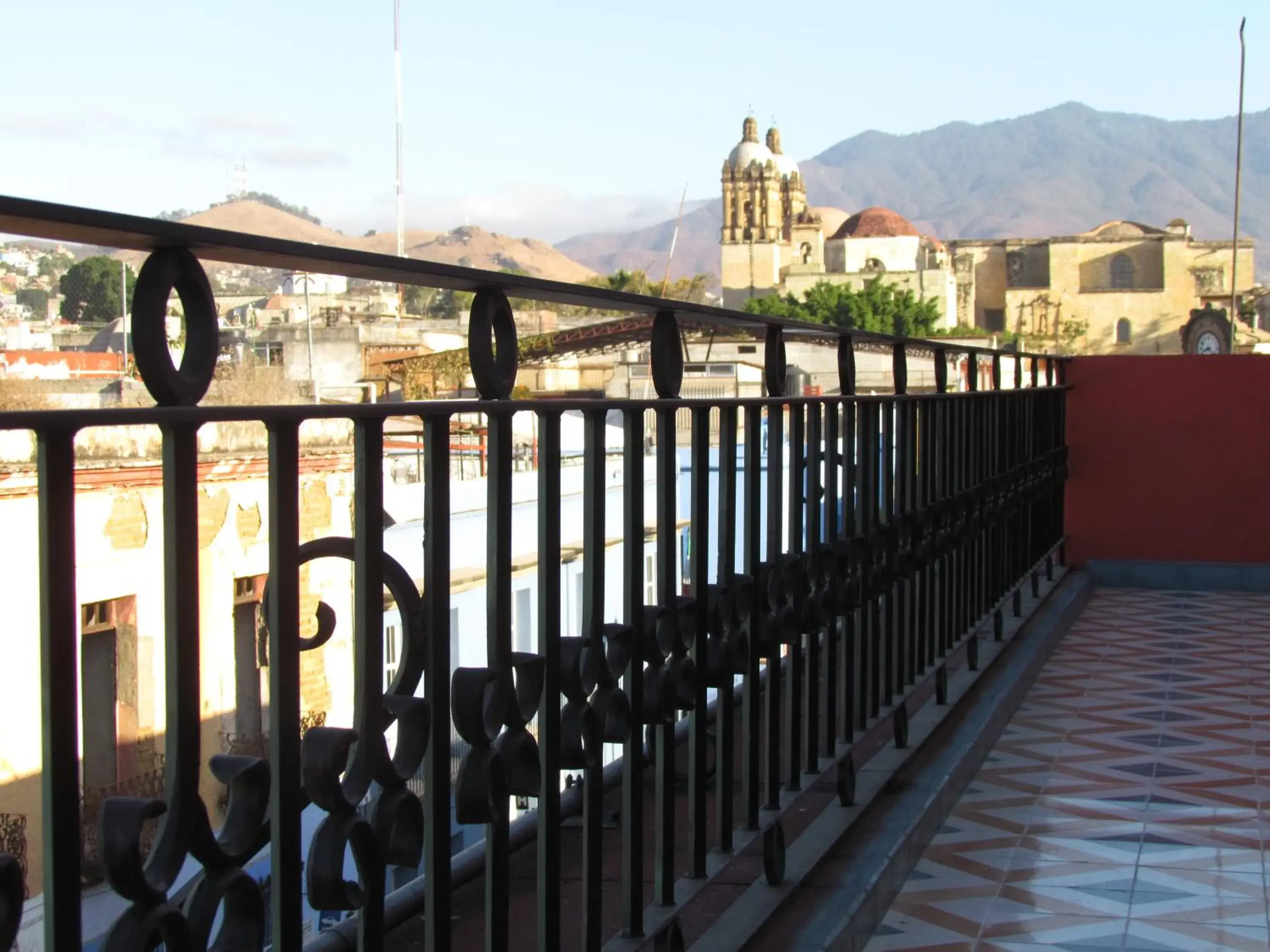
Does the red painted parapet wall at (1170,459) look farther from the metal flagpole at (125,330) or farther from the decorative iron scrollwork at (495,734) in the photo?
the decorative iron scrollwork at (495,734)

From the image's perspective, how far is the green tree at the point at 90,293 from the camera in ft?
A: 79.0

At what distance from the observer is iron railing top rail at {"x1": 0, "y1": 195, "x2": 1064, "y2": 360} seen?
1.08 meters

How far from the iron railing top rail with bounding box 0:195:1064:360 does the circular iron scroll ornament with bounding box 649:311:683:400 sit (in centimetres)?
2

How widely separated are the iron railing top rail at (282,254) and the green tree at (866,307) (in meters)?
70.2

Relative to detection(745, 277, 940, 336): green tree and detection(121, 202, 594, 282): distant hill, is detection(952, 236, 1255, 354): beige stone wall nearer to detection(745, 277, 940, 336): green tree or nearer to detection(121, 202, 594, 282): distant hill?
detection(745, 277, 940, 336): green tree

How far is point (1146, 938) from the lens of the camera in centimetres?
293

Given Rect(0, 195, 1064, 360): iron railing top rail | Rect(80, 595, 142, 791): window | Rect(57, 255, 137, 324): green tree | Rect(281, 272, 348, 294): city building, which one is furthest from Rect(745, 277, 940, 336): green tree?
Rect(0, 195, 1064, 360): iron railing top rail

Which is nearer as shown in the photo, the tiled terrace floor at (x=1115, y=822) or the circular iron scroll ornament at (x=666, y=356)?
the circular iron scroll ornament at (x=666, y=356)

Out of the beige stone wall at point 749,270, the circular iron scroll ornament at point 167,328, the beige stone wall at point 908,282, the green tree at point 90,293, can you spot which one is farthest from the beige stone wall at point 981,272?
the circular iron scroll ornament at point 167,328

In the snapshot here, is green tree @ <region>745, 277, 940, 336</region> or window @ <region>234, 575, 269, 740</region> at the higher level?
green tree @ <region>745, 277, 940, 336</region>

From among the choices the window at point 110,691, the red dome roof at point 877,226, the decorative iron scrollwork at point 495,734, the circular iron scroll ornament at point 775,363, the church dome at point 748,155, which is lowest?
the window at point 110,691

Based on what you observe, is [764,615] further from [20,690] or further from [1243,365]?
[1243,365]

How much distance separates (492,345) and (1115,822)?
2631 millimetres

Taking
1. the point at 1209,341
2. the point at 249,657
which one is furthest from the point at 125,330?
the point at 1209,341
